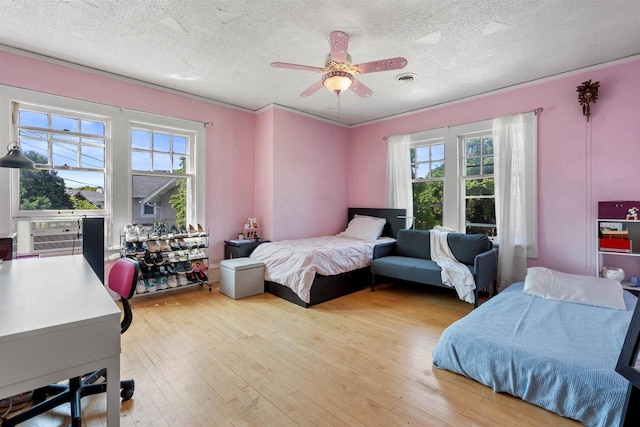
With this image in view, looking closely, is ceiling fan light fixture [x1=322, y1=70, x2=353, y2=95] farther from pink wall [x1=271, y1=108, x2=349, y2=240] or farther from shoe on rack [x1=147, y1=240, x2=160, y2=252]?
shoe on rack [x1=147, y1=240, x2=160, y2=252]

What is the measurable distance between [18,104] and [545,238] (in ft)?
20.5

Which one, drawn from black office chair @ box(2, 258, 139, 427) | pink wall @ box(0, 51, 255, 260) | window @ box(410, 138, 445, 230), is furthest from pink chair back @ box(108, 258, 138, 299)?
window @ box(410, 138, 445, 230)

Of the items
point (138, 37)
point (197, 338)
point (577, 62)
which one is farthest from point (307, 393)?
point (577, 62)

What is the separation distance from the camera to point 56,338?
3.41ft

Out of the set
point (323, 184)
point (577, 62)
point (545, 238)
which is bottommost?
point (545, 238)

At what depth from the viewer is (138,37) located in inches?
112

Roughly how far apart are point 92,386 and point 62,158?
2915 mm

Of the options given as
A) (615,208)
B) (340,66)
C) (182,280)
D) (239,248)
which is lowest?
(182,280)

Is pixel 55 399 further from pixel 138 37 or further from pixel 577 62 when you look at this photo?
pixel 577 62

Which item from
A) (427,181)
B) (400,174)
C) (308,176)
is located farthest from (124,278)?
(427,181)

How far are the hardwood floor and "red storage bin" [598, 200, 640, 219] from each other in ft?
5.66

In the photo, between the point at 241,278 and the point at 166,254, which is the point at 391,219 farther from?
the point at 166,254

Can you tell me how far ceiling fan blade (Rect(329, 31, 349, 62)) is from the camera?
2457 mm

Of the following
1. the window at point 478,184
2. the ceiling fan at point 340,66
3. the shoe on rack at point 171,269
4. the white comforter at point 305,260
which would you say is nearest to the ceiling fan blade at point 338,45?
the ceiling fan at point 340,66
